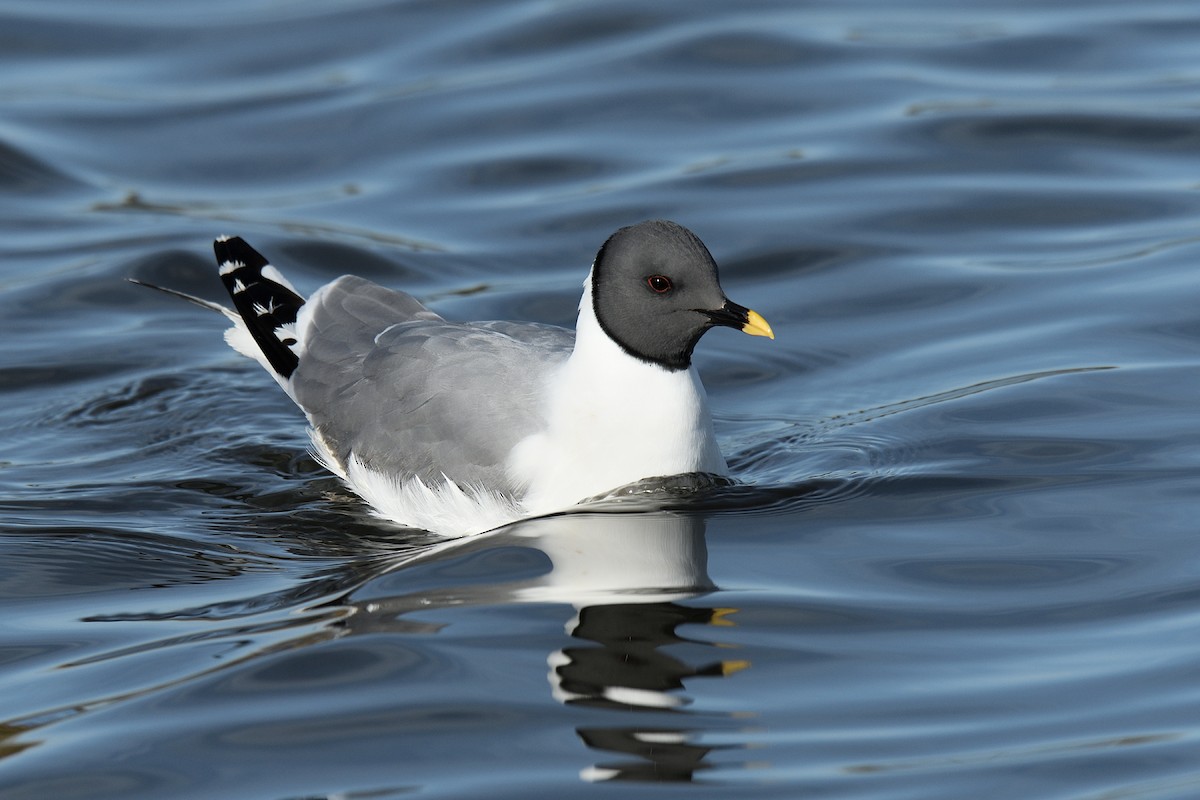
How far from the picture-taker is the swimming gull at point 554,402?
6.67 m

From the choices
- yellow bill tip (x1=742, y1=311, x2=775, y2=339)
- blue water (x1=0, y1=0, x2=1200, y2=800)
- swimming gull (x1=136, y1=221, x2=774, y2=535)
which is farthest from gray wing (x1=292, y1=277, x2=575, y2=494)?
yellow bill tip (x1=742, y1=311, x2=775, y2=339)

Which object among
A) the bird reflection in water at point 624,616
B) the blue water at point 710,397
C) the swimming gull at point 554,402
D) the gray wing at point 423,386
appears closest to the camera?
the bird reflection in water at point 624,616

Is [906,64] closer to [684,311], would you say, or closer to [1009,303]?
[1009,303]

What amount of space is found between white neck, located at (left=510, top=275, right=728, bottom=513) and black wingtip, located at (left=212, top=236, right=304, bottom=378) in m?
1.77

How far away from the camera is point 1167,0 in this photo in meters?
14.2

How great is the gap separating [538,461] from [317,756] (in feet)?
6.64

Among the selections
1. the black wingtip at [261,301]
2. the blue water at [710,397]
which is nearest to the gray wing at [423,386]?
the black wingtip at [261,301]

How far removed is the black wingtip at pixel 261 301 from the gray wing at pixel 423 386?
191mm

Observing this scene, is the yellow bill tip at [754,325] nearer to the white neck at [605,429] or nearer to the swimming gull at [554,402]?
the swimming gull at [554,402]

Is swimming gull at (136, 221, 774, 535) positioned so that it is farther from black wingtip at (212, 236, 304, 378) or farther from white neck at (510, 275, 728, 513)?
black wingtip at (212, 236, 304, 378)

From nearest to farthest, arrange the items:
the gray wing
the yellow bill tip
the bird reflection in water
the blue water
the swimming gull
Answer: the bird reflection in water, the blue water, the yellow bill tip, the swimming gull, the gray wing

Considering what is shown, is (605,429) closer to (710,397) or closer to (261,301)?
(710,397)

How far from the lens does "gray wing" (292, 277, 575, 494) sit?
684cm

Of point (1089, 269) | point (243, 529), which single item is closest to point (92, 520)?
point (243, 529)
